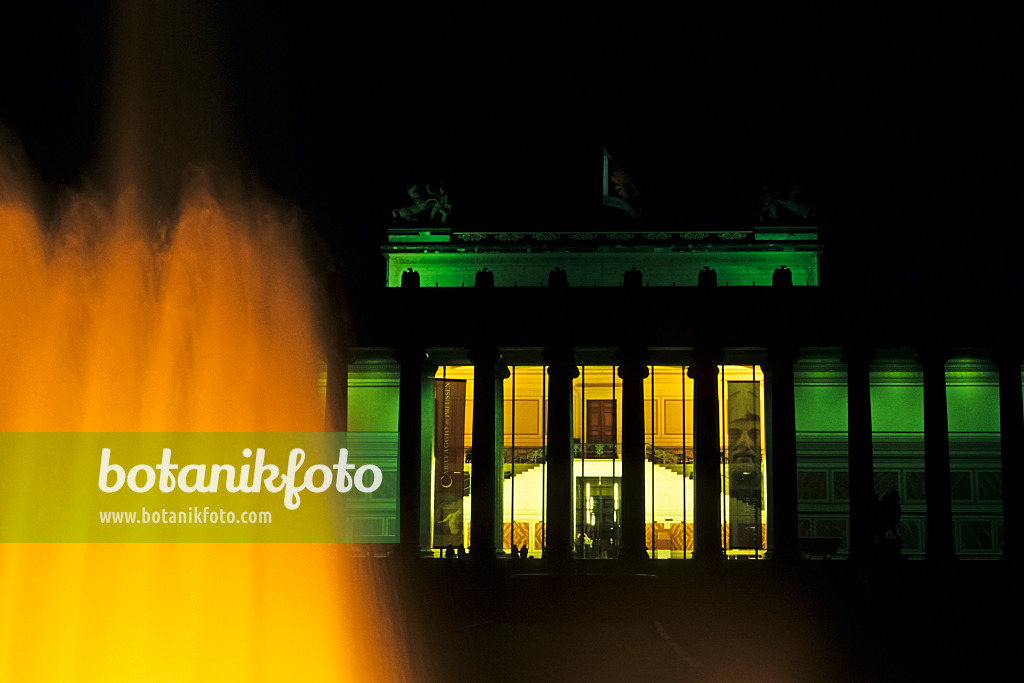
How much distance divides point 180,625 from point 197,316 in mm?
16465

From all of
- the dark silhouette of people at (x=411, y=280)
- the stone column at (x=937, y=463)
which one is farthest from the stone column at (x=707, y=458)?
the dark silhouette of people at (x=411, y=280)

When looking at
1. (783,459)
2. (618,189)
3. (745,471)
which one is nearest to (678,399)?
(745,471)

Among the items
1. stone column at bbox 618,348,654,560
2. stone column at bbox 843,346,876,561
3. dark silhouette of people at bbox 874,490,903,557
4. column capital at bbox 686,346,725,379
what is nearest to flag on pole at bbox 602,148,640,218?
stone column at bbox 618,348,654,560

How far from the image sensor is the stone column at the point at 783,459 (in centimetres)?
4412

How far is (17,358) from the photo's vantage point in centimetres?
2861

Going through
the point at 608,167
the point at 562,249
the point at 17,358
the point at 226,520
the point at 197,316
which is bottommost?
the point at 226,520

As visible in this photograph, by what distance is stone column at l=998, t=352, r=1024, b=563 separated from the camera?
43375mm

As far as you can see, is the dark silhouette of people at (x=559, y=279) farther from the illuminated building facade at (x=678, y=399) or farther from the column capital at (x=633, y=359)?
the column capital at (x=633, y=359)

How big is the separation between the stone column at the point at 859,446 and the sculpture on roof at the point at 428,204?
939 inches

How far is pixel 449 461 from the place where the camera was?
166ft

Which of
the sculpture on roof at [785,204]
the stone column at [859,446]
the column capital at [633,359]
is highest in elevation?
the sculpture on roof at [785,204]

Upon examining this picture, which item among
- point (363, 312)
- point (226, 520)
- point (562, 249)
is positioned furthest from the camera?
point (562, 249)

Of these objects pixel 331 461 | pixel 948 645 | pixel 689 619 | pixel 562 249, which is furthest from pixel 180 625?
pixel 562 249

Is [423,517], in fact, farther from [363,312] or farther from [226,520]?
[226,520]
